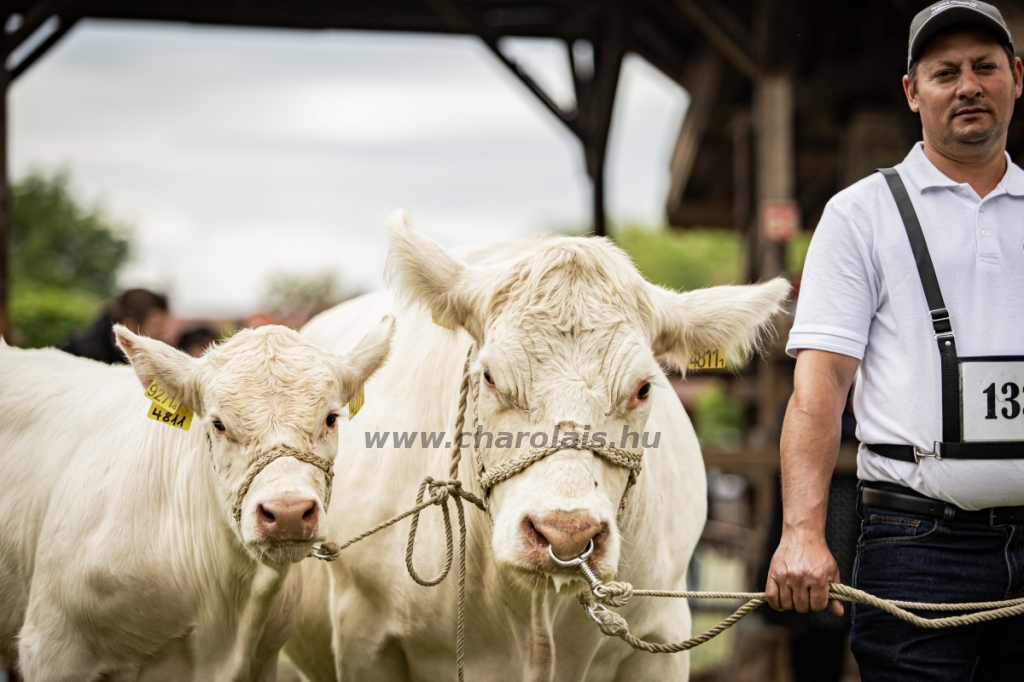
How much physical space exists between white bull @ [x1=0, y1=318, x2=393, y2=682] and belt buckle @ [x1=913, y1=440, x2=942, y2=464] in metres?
1.71

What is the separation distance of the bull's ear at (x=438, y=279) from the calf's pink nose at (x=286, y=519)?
0.77 m

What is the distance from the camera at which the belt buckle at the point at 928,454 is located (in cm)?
275

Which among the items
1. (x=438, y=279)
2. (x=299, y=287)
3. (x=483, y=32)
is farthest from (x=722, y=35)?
(x=299, y=287)

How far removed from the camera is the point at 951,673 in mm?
2762

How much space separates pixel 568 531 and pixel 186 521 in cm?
159

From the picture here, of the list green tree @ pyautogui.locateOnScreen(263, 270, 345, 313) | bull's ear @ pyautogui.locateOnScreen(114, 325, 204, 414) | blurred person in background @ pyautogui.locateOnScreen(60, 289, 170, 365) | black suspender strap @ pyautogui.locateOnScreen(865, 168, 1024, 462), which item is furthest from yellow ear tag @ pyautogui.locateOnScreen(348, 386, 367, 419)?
green tree @ pyautogui.locateOnScreen(263, 270, 345, 313)

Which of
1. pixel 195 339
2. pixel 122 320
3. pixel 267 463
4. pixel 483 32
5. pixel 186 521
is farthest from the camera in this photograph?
pixel 483 32

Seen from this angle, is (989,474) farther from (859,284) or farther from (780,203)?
(780,203)

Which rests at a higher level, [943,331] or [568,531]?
[943,331]

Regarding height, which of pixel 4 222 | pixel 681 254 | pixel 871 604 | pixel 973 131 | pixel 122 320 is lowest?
pixel 871 604

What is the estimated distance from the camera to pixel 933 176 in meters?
2.96

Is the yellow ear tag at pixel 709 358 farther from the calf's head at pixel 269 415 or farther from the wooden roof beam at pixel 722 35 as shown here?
the wooden roof beam at pixel 722 35

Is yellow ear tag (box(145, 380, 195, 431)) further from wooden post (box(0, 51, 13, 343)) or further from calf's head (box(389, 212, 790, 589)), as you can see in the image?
wooden post (box(0, 51, 13, 343))

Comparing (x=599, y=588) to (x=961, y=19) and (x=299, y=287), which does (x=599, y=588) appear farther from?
(x=299, y=287)
